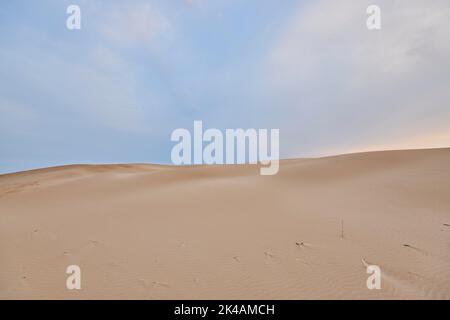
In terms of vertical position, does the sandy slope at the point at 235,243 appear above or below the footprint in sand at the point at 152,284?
above

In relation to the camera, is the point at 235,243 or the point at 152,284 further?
the point at 235,243

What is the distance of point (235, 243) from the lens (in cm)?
367

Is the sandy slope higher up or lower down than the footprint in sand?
higher up

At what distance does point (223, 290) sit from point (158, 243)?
1.63 m

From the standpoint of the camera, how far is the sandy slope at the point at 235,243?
8.46 feet

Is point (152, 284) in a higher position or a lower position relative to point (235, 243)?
lower

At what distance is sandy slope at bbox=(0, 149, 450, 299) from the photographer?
102 inches

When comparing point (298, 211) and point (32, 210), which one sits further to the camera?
point (32, 210)

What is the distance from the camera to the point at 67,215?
5488 millimetres
